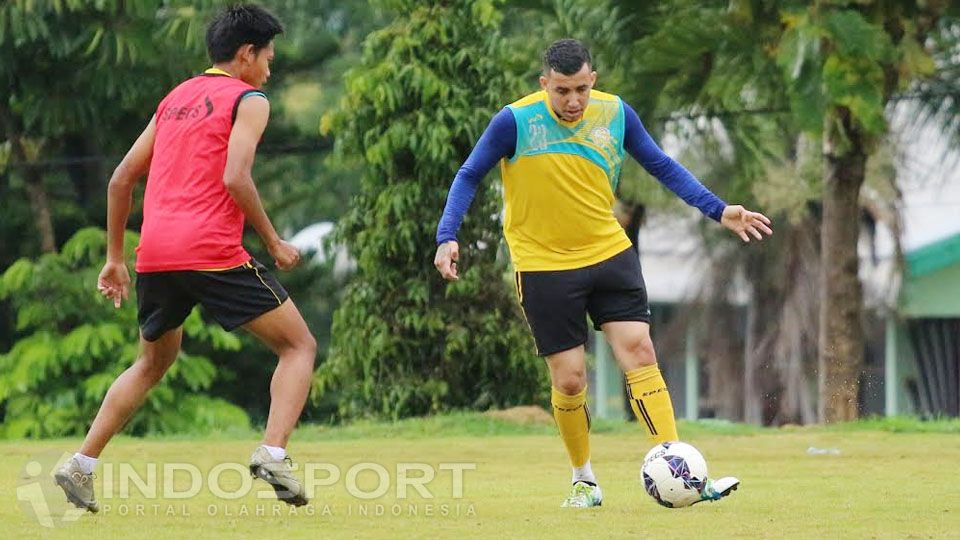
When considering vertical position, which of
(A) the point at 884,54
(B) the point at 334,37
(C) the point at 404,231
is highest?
(B) the point at 334,37

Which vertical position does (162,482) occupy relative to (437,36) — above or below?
below

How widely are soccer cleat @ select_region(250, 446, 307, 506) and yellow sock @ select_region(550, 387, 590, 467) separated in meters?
1.42

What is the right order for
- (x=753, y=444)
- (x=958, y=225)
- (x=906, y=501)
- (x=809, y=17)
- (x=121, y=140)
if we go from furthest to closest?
1. (x=958, y=225)
2. (x=121, y=140)
3. (x=809, y=17)
4. (x=753, y=444)
5. (x=906, y=501)

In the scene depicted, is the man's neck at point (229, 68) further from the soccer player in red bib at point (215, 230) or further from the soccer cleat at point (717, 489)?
the soccer cleat at point (717, 489)

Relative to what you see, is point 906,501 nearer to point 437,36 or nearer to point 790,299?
point 437,36

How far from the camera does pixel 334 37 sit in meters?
27.7

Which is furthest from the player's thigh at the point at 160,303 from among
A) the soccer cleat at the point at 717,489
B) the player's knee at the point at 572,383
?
the soccer cleat at the point at 717,489

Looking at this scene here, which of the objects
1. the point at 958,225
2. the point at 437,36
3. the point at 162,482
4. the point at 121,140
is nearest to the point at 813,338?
the point at 958,225

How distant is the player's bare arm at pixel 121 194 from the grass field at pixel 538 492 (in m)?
1.00

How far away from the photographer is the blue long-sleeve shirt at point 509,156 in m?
7.97

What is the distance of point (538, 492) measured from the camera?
887 centimetres

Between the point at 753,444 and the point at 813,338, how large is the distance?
648 inches

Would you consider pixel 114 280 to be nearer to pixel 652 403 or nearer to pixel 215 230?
pixel 215 230

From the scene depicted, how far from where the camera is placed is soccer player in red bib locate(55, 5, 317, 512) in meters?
7.42
